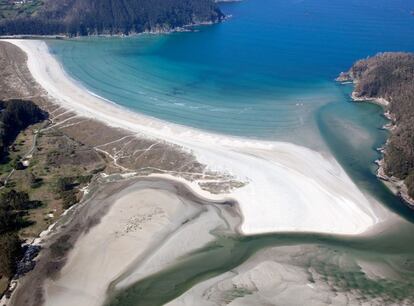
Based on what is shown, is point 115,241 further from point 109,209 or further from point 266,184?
point 266,184

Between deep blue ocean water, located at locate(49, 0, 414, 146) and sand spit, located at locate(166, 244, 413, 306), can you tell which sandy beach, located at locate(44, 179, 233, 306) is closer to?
sand spit, located at locate(166, 244, 413, 306)

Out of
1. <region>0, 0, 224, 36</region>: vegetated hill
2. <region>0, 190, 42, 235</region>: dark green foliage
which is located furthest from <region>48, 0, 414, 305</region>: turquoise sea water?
<region>0, 190, 42, 235</region>: dark green foliage

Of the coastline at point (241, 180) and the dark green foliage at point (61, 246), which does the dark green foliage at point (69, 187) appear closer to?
the coastline at point (241, 180)

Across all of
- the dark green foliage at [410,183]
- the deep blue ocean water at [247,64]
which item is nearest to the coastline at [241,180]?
the dark green foliage at [410,183]

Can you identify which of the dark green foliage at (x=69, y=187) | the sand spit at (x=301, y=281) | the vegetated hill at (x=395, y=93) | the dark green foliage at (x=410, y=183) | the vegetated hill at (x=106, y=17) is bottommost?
the sand spit at (x=301, y=281)

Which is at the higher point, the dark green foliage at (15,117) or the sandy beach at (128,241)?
the dark green foliage at (15,117)

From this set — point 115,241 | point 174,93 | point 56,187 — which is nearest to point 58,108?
point 174,93
